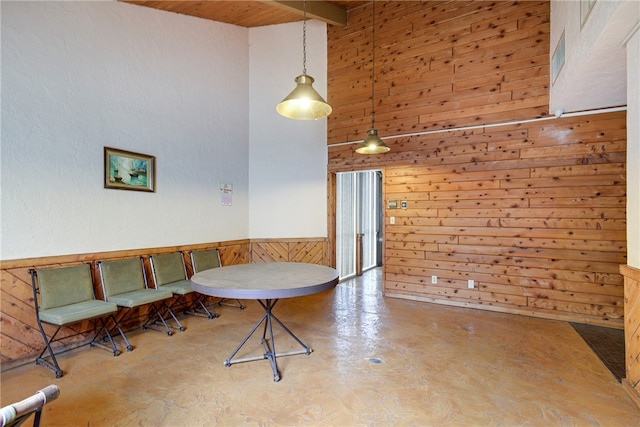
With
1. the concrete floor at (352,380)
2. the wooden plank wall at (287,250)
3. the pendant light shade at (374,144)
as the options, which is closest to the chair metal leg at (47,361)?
the concrete floor at (352,380)

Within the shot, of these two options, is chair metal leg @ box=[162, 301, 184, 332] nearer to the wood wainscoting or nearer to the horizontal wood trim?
the wood wainscoting

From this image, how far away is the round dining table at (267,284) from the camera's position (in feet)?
7.77

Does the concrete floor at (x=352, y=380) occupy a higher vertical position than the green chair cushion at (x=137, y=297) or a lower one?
lower

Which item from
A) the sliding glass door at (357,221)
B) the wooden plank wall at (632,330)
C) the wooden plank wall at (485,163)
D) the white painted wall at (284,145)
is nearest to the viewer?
the wooden plank wall at (632,330)

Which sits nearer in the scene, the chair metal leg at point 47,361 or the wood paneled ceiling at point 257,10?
the chair metal leg at point 47,361

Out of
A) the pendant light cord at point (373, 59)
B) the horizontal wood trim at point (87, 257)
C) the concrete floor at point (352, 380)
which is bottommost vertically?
the concrete floor at point (352, 380)

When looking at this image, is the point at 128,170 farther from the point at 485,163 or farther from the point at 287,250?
the point at 485,163

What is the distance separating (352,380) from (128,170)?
10.9 feet

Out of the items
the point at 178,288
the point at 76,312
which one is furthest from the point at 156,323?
the point at 76,312

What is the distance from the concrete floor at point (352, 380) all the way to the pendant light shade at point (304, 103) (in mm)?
2190

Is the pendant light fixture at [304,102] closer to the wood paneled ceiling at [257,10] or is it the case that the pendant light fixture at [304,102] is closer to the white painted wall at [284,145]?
the wood paneled ceiling at [257,10]

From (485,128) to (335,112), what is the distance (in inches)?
94.3

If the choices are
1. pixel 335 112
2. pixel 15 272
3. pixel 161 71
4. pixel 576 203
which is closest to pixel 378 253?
pixel 335 112

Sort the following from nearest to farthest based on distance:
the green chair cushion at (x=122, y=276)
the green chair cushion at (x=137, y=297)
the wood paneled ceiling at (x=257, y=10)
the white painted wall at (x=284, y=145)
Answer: the green chair cushion at (x=137, y=297) < the green chair cushion at (x=122, y=276) < the wood paneled ceiling at (x=257, y=10) < the white painted wall at (x=284, y=145)
